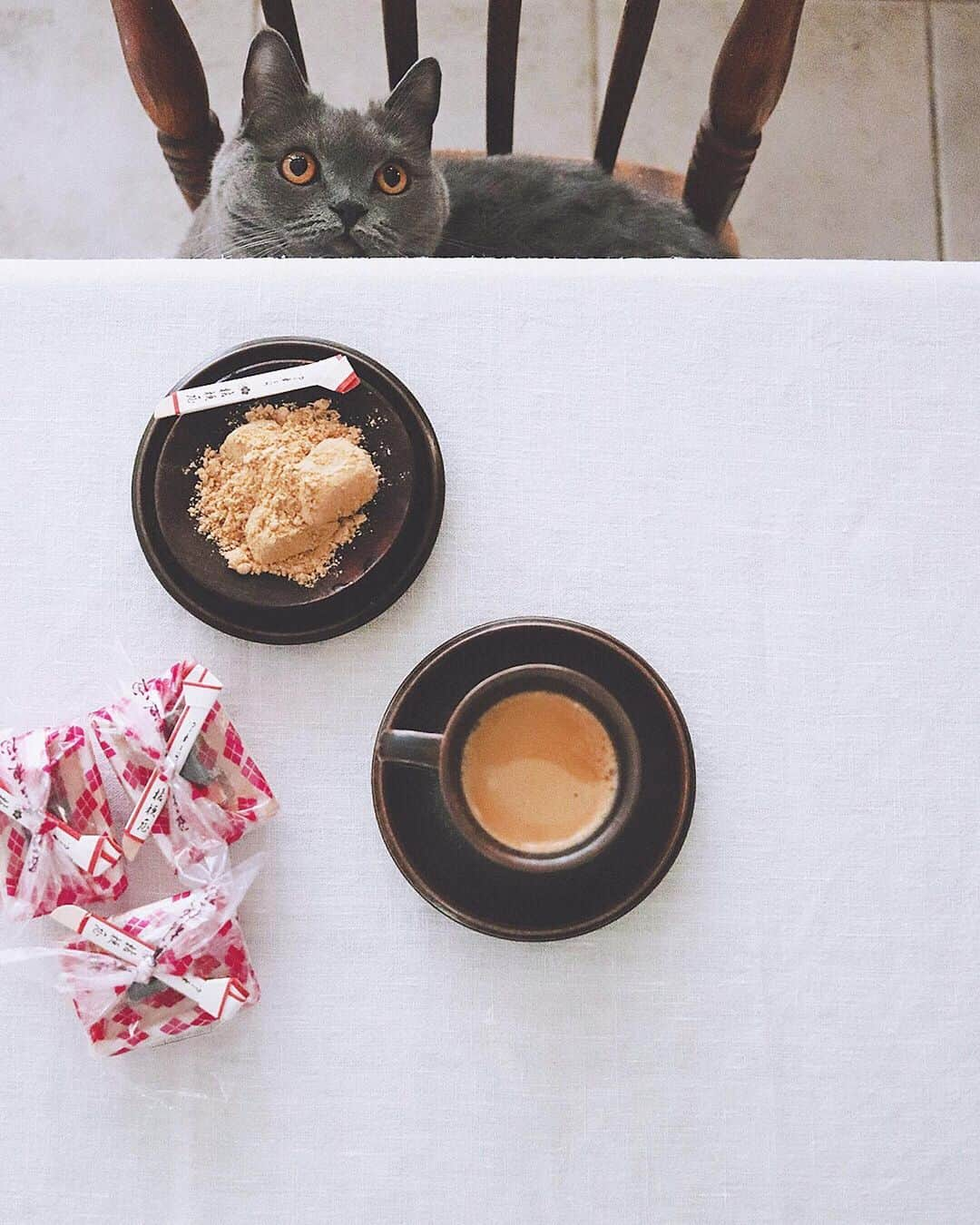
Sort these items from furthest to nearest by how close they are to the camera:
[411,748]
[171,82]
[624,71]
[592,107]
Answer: [592,107] → [624,71] → [171,82] → [411,748]

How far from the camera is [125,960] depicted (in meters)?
0.67

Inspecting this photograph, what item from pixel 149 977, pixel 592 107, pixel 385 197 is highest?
pixel 385 197

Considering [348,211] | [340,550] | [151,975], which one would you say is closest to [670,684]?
[340,550]

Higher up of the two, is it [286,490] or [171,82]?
[171,82]

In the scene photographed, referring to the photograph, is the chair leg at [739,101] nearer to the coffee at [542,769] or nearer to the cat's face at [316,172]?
the cat's face at [316,172]

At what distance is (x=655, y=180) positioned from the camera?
115cm

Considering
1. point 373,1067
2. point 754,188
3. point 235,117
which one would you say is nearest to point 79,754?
point 373,1067

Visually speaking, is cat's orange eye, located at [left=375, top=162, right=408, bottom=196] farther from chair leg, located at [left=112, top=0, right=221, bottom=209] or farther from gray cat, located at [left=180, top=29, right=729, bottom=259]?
chair leg, located at [left=112, top=0, right=221, bottom=209]

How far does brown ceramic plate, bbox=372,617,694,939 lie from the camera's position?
688mm

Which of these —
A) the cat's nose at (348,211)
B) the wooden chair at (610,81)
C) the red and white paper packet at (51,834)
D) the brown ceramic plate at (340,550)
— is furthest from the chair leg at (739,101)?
the red and white paper packet at (51,834)

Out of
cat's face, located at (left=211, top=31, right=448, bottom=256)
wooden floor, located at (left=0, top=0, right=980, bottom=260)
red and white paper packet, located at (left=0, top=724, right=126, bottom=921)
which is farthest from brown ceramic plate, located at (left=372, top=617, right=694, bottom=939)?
wooden floor, located at (left=0, top=0, right=980, bottom=260)

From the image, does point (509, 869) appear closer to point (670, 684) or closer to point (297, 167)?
point (670, 684)

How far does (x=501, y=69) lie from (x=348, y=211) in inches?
9.1

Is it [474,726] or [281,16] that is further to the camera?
[281,16]
